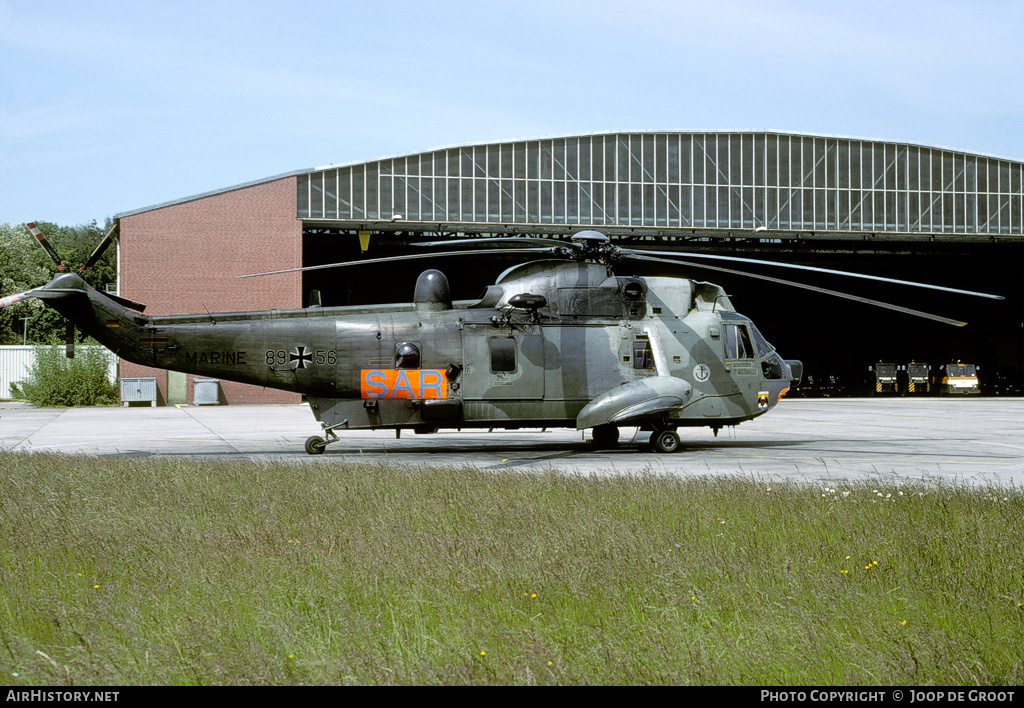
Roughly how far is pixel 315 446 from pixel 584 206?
29717 millimetres

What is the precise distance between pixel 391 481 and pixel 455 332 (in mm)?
6558

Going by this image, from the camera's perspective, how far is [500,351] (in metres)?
17.8

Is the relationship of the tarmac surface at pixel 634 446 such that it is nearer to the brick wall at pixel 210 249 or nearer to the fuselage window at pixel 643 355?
the fuselage window at pixel 643 355

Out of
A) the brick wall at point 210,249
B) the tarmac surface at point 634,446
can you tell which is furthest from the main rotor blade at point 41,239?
the brick wall at point 210,249

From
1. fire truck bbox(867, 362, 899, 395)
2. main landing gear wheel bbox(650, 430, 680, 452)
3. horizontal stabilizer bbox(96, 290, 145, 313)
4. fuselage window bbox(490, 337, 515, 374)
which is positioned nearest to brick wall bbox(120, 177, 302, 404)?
horizontal stabilizer bbox(96, 290, 145, 313)

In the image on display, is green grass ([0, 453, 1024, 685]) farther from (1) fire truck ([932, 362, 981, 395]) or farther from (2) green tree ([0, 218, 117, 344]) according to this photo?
(2) green tree ([0, 218, 117, 344])

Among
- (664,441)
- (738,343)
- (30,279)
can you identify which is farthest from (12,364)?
(738,343)

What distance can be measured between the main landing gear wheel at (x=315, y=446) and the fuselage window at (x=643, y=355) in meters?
6.77

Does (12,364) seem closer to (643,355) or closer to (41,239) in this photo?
(41,239)

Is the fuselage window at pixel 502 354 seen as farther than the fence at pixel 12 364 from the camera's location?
No

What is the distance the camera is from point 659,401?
17859 millimetres

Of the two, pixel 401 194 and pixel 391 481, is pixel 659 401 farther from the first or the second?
pixel 401 194

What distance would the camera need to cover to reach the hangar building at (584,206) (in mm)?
43531

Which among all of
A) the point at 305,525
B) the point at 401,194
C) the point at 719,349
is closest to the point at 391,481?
the point at 305,525
